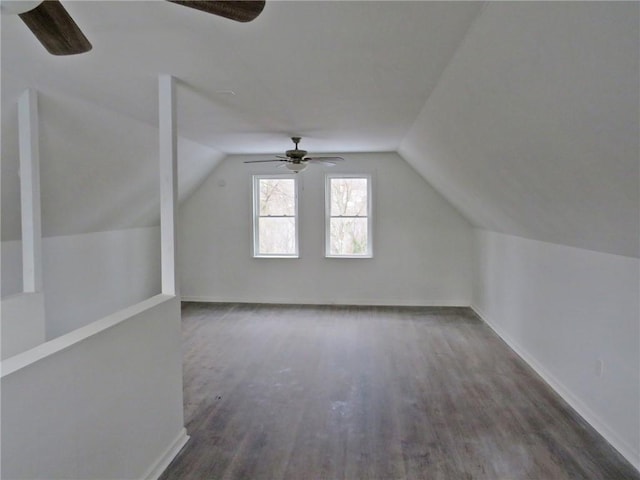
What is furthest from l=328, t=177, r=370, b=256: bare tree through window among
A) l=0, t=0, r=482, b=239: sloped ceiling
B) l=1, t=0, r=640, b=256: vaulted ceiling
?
l=1, t=0, r=640, b=256: vaulted ceiling

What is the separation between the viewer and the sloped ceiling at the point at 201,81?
5.94 ft

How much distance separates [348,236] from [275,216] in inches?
47.7

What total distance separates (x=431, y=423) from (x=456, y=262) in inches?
147

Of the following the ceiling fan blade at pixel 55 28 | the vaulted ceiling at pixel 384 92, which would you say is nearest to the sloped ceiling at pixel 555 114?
the vaulted ceiling at pixel 384 92

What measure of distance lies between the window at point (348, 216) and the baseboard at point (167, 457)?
4.07 m

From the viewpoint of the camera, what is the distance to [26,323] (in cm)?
264

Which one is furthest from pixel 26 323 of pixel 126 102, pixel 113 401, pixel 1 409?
pixel 126 102

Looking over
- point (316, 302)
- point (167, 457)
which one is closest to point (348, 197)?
point (316, 302)

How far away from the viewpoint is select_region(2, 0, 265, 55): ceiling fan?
4.06ft

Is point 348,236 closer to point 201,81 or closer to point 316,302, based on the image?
point 316,302

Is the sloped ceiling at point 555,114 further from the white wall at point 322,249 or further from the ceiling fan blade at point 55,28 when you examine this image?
the white wall at point 322,249

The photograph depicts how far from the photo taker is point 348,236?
21.4ft

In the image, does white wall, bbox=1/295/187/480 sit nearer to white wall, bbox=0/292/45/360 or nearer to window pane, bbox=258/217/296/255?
white wall, bbox=0/292/45/360

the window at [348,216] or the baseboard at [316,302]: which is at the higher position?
the window at [348,216]
